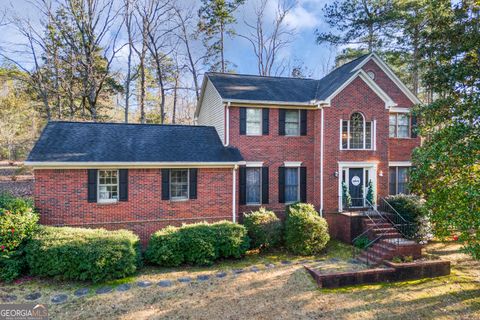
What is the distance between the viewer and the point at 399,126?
15.2 m

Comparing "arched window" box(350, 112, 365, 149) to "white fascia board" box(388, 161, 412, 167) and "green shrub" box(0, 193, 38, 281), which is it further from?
"green shrub" box(0, 193, 38, 281)

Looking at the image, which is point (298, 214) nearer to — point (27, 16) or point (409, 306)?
point (409, 306)

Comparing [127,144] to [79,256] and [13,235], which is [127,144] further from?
[79,256]

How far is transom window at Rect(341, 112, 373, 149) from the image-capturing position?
43.7 feet

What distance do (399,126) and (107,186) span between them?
49.7 feet

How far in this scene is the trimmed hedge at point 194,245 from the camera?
923 centimetres

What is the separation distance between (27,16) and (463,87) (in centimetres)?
2757

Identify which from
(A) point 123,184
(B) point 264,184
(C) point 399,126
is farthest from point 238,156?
(C) point 399,126

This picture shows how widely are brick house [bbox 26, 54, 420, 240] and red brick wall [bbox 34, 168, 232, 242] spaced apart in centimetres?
4

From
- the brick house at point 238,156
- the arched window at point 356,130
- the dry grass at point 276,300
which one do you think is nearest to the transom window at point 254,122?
the brick house at point 238,156

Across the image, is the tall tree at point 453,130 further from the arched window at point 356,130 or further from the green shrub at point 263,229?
Answer: the green shrub at point 263,229

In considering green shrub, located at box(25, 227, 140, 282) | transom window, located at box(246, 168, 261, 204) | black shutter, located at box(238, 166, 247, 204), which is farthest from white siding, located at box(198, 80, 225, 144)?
→ green shrub, located at box(25, 227, 140, 282)

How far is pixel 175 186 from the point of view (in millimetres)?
11562

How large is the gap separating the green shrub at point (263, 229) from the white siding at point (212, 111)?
4.10m
